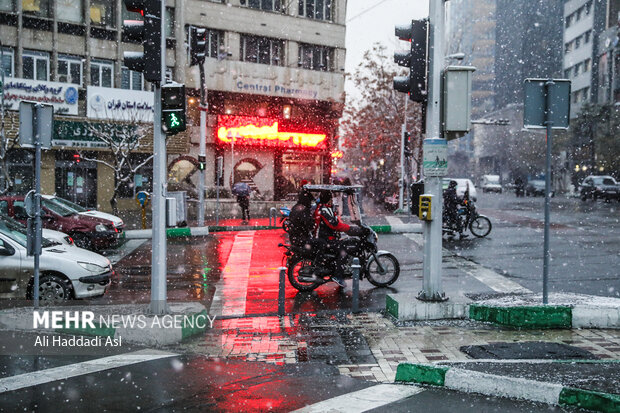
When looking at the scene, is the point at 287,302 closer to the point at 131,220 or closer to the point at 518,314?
the point at 518,314

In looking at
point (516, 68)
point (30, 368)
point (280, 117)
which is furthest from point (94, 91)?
point (516, 68)

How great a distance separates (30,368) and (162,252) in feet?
7.71

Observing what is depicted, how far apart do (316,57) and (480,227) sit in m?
21.9

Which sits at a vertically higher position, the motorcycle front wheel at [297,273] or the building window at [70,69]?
the building window at [70,69]

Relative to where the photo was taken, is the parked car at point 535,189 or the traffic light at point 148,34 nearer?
the traffic light at point 148,34

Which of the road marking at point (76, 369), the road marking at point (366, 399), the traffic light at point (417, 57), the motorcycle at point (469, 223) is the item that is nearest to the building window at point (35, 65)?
the motorcycle at point (469, 223)

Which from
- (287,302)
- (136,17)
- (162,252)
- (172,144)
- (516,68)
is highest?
(516,68)

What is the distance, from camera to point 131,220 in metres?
26.4

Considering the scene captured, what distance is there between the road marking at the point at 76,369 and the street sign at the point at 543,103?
18.4 feet

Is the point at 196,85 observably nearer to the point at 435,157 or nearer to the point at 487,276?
the point at 487,276

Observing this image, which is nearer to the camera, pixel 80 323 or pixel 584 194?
pixel 80 323

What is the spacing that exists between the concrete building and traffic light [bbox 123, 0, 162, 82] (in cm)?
2044

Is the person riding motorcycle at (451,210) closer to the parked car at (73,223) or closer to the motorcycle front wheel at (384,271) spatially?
the motorcycle front wheel at (384,271)

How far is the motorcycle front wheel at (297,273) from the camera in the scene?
35.4 ft
